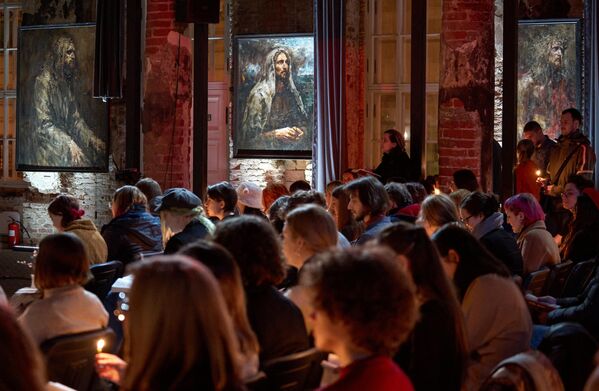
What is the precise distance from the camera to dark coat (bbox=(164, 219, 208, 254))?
6.12m

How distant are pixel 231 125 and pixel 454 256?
375 inches

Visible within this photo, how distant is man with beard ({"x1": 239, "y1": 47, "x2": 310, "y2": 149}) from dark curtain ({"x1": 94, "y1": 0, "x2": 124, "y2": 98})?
1.98 meters

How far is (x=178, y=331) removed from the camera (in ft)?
7.49

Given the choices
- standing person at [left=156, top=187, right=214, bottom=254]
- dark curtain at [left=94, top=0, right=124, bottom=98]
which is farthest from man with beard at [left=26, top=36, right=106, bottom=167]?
standing person at [left=156, top=187, right=214, bottom=254]

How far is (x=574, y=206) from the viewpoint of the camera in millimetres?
7438

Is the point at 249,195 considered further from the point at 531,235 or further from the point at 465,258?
A: the point at 465,258

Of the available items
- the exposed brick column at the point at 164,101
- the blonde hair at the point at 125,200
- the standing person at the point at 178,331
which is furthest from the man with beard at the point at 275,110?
the standing person at the point at 178,331

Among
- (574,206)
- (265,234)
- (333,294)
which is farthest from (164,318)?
(574,206)

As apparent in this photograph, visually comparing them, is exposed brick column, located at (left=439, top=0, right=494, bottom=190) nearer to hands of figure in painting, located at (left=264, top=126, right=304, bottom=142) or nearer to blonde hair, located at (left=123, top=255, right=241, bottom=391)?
hands of figure in painting, located at (left=264, top=126, right=304, bottom=142)

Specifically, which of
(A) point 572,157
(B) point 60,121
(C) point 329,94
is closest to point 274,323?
(A) point 572,157

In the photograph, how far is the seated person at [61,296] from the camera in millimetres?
3941

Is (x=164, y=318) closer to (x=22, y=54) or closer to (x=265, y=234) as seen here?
(x=265, y=234)

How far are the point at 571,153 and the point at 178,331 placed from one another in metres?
7.35

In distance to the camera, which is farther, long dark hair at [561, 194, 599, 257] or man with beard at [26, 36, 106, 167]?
man with beard at [26, 36, 106, 167]
